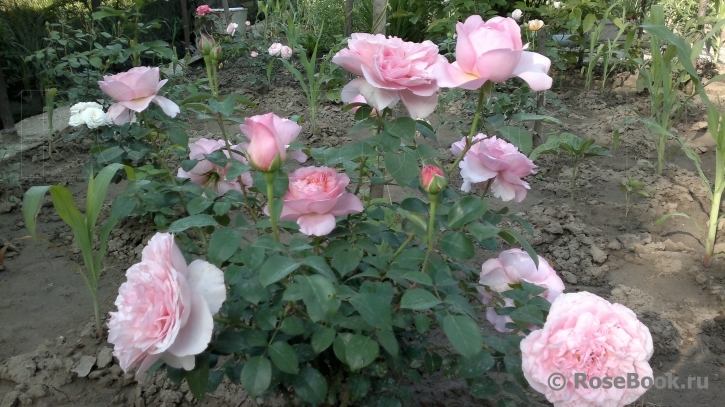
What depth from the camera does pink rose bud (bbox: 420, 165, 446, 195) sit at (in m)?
0.83

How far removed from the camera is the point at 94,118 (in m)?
1.93

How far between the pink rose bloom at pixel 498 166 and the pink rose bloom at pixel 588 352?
33 centimetres

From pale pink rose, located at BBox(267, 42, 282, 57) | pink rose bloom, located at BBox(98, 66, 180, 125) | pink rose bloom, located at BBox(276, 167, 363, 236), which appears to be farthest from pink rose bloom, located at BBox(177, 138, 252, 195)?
pale pink rose, located at BBox(267, 42, 282, 57)

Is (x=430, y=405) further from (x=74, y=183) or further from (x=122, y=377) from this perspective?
(x=74, y=183)

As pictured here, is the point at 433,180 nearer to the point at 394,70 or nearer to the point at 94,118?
the point at 394,70

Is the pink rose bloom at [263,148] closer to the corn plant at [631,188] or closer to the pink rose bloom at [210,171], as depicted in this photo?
the pink rose bloom at [210,171]

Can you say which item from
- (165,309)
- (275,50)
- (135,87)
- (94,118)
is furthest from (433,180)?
(275,50)

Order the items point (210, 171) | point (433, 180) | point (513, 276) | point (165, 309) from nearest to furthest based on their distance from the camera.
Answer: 1. point (165, 309)
2. point (433, 180)
3. point (513, 276)
4. point (210, 171)

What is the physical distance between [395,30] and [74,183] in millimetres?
3178

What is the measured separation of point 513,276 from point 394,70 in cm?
43

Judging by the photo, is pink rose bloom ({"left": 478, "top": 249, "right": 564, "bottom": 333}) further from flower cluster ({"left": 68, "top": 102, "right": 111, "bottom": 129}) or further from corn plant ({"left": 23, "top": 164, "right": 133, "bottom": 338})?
flower cluster ({"left": 68, "top": 102, "right": 111, "bottom": 129})

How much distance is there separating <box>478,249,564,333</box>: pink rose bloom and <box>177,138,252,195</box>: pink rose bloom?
51 cm

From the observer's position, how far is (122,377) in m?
1.41

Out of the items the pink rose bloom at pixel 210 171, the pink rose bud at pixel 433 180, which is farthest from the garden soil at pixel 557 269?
the pink rose bud at pixel 433 180
